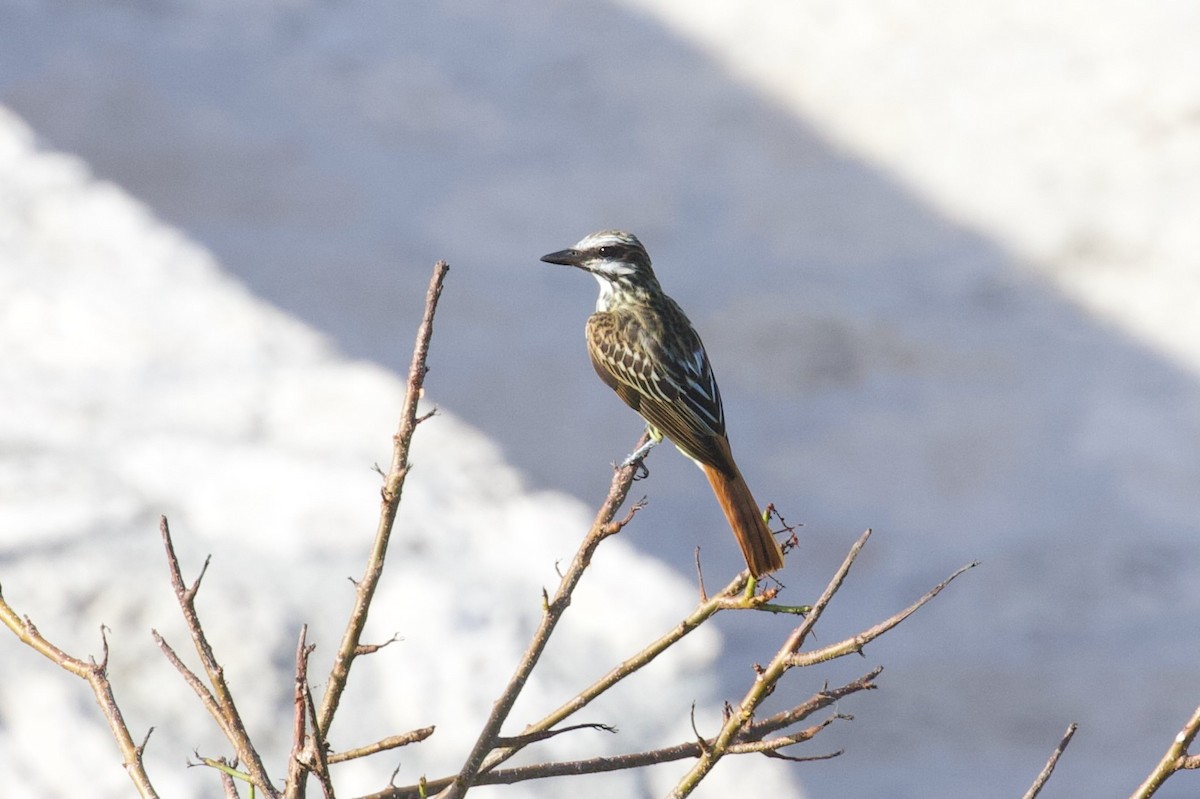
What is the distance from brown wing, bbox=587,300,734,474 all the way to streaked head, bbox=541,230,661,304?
58 millimetres

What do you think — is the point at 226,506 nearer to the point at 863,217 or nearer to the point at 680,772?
the point at 680,772

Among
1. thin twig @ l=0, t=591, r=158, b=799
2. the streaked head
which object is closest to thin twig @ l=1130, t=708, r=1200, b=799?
thin twig @ l=0, t=591, r=158, b=799

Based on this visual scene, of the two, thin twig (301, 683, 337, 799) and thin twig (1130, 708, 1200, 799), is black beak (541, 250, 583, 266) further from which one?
thin twig (1130, 708, 1200, 799)

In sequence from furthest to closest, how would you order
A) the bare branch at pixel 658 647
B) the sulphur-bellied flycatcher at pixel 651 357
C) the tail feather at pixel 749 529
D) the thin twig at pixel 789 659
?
the sulphur-bellied flycatcher at pixel 651 357 → the tail feather at pixel 749 529 → the bare branch at pixel 658 647 → the thin twig at pixel 789 659

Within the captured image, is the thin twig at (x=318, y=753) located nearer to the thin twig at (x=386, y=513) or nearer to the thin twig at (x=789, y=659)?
the thin twig at (x=386, y=513)

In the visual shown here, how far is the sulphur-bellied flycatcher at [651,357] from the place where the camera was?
97.7 inches

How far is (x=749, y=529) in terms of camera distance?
6.49 ft

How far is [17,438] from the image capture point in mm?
4418

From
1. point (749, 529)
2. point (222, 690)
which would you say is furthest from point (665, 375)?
point (222, 690)

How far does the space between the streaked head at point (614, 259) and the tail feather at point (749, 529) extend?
49 centimetres

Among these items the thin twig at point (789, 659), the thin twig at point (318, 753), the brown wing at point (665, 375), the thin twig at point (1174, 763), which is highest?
the brown wing at point (665, 375)

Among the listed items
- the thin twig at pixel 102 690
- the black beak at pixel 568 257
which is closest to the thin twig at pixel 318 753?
the thin twig at pixel 102 690

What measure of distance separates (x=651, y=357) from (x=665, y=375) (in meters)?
0.06

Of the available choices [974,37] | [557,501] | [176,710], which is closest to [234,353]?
[557,501]
